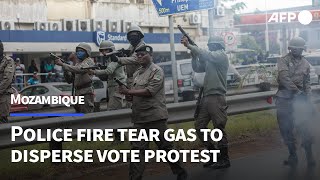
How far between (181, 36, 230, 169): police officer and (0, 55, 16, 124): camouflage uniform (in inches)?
113

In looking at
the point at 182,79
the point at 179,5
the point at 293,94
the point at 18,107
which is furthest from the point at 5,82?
the point at 182,79

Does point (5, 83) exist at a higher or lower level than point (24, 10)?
lower

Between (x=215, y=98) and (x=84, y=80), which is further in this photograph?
(x=84, y=80)

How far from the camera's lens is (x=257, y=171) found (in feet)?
25.3

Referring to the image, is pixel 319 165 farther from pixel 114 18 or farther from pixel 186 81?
pixel 114 18

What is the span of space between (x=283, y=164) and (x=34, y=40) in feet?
73.5

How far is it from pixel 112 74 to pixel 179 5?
3318mm

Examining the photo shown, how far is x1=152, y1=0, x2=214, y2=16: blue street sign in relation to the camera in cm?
1177

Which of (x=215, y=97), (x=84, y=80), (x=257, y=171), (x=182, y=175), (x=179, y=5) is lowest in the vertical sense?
(x=257, y=171)

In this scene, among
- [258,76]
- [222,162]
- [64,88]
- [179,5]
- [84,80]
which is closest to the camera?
[222,162]

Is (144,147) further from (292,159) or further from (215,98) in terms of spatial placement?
(292,159)

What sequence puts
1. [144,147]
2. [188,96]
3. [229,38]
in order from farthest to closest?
[229,38] → [188,96] → [144,147]

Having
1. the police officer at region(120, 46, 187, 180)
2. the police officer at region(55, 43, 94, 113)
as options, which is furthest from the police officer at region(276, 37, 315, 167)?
the police officer at region(55, 43, 94, 113)

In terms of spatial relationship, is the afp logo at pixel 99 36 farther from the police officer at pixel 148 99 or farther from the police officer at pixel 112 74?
the police officer at pixel 148 99
